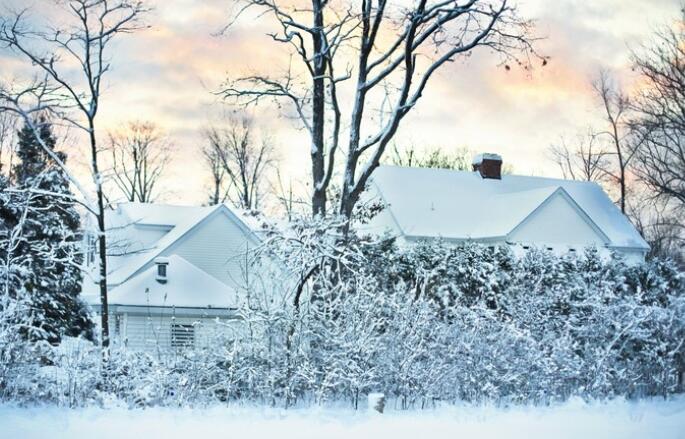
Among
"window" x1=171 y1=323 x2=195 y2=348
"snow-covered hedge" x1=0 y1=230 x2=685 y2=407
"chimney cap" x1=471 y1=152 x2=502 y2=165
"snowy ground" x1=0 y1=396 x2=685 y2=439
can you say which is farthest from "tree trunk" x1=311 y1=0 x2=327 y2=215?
"chimney cap" x1=471 y1=152 x2=502 y2=165

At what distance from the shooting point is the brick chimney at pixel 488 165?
33.0 m

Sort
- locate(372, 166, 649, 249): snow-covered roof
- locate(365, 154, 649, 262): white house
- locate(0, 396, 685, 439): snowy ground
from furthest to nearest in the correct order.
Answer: locate(372, 166, 649, 249): snow-covered roof, locate(365, 154, 649, 262): white house, locate(0, 396, 685, 439): snowy ground

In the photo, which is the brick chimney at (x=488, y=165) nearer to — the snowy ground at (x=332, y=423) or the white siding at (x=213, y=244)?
the white siding at (x=213, y=244)

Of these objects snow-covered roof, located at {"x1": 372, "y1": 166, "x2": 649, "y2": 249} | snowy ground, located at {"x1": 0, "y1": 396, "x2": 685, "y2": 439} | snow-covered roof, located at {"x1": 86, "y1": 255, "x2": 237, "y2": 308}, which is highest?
snow-covered roof, located at {"x1": 372, "y1": 166, "x2": 649, "y2": 249}

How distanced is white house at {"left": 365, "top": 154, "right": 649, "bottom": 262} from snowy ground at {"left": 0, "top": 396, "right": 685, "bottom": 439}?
1653cm

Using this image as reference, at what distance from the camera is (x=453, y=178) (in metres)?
31.9

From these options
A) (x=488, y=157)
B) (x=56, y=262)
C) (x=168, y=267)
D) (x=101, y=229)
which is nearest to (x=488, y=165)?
(x=488, y=157)

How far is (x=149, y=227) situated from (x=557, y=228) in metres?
14.4

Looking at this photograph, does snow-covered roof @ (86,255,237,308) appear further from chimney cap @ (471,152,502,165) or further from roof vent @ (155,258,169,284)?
chimney cap @ (471,152,502,165)

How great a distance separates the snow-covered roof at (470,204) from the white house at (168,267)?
5.49 m

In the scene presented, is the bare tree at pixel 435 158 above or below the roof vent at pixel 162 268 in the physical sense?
above

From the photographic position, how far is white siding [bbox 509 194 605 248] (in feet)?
93.6

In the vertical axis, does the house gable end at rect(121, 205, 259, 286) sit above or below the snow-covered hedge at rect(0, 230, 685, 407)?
above

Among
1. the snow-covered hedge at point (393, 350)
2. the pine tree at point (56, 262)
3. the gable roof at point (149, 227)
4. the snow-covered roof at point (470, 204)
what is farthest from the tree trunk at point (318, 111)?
the gable roof at point (149, 227)
